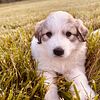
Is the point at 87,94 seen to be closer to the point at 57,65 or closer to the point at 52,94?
the point at 52,94

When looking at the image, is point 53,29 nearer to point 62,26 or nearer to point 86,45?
point 62,26

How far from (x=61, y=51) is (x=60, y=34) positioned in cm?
23

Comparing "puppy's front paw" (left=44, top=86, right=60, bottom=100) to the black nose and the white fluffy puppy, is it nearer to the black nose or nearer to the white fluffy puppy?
the white fluffy puppy

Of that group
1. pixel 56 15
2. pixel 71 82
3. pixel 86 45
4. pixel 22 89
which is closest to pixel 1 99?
pixel 22 89

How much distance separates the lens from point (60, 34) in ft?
13.5

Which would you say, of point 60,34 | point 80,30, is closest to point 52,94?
point 60,34

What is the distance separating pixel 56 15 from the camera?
4.29 metres

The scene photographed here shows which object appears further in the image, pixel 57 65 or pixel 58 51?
pixel 57 65

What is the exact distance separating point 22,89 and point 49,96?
0.99 feet

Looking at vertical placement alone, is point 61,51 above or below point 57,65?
above

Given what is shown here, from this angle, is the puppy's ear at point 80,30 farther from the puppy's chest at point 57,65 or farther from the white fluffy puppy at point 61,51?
the puppy's chest at point 57,65

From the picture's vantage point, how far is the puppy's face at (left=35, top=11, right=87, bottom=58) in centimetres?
401

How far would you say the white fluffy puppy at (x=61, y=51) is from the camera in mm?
4027

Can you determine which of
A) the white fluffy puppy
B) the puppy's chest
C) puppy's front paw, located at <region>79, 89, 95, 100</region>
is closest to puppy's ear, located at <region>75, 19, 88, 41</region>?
the white fluffy puppy
